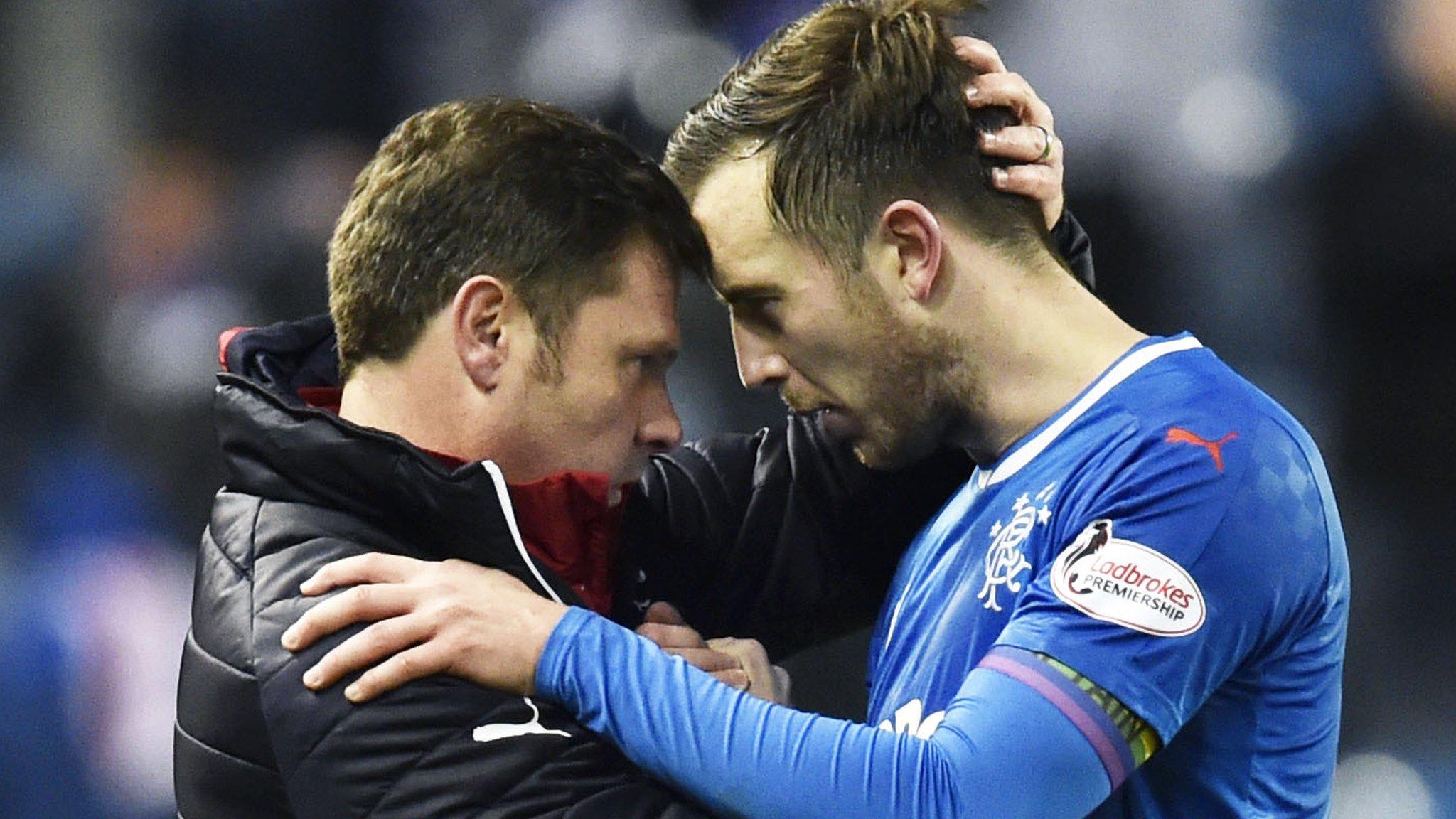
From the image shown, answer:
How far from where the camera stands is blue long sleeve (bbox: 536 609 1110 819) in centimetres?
160

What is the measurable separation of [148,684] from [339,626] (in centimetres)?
300

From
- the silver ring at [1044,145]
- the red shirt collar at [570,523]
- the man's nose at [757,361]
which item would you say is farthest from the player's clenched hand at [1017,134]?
the red shirt collar at [570,523]

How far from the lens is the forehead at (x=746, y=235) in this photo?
208 cm

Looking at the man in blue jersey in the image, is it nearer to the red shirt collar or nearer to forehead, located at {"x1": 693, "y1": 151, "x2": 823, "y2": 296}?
forehead, located at {"x1": 693, "y1": 151, "x2": 823, "y2": 296}

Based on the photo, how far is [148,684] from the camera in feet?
14.5

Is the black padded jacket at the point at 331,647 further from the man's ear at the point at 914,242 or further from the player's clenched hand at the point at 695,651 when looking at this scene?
the man's ear at the point at 914,242

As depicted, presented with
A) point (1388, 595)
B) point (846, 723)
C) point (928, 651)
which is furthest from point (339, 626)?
point (1388, 595)

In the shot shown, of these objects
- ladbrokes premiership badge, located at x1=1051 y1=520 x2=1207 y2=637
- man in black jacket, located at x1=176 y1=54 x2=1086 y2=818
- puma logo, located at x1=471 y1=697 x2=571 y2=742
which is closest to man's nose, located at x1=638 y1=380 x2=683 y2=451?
man in black jacket, located at x1=176 y1=54 x2=1086 y2=818

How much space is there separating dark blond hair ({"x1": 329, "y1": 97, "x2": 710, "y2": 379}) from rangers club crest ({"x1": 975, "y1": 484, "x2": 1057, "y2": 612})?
0.53 m

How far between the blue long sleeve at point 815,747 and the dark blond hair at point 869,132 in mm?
630

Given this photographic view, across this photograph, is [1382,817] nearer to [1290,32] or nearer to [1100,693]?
[1290,32]

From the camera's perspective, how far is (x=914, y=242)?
2.03 metres

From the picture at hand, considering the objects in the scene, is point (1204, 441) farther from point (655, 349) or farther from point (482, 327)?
point (482, 327)

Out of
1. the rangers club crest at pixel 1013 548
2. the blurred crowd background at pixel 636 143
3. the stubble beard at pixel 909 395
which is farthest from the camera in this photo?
the blurred crowd background at pixel 636 143
